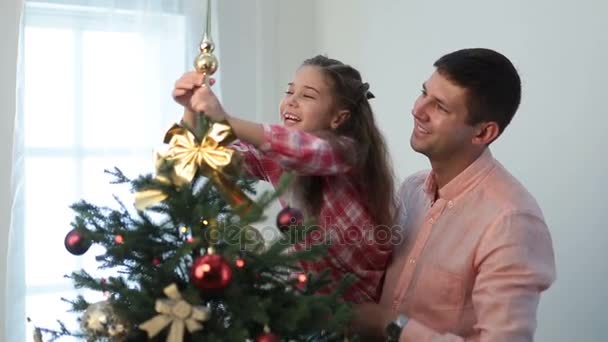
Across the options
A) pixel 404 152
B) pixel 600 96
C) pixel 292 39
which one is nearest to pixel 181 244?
pixel 600 96

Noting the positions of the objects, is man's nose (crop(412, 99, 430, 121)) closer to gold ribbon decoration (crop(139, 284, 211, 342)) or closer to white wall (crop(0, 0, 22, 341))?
gold ribbon decoration (crop(139, 284, 211, 342))

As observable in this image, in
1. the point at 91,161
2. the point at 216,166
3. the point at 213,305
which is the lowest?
the point at 91,161

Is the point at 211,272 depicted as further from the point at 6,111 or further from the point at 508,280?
the point at 6,111

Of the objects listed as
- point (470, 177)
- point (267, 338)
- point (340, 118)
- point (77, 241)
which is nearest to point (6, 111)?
point (340, 118)

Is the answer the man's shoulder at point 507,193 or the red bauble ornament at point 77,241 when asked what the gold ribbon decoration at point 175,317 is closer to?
the red bauble ornament at point 77,241

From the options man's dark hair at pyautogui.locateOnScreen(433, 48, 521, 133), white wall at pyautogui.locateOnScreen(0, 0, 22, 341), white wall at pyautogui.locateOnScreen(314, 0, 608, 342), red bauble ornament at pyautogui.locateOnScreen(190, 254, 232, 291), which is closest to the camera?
red bauble ornament at pyautogui.locateOnScreen(190, 254, 232, 291)

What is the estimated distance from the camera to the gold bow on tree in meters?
0.94

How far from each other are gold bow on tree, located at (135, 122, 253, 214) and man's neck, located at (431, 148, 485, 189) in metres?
0.52

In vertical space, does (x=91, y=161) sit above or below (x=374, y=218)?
below

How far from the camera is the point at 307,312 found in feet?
3.10

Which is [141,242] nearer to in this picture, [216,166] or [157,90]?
[216,166]

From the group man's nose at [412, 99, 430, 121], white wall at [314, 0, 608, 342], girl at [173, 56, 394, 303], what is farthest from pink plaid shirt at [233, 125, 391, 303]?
white wall at [314, 0, 608, 342]

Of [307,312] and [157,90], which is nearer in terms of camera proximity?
[307,312]

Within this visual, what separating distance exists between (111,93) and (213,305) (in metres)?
1.45
